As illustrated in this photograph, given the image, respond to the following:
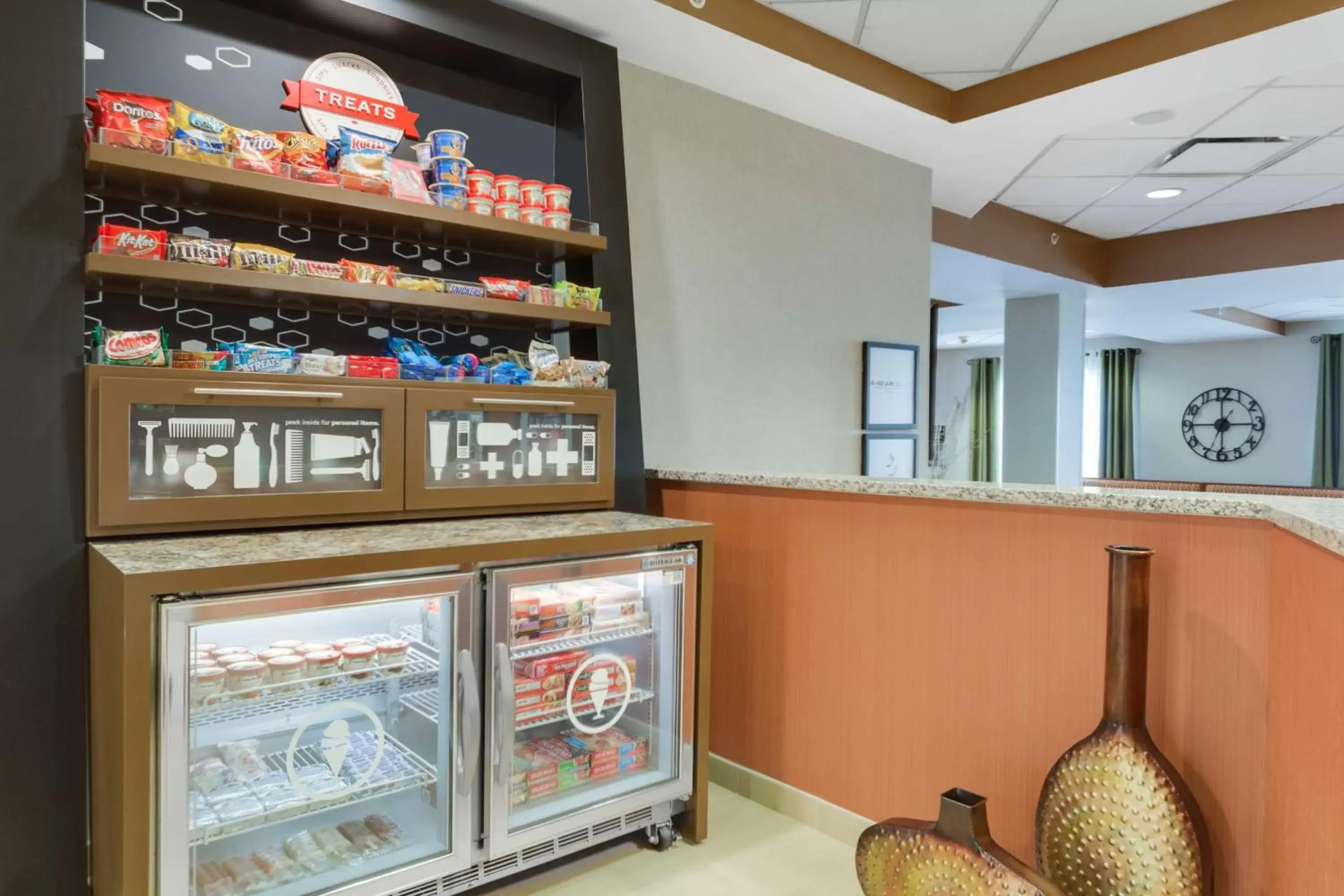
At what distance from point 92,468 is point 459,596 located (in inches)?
29.4

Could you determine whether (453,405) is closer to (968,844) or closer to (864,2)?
(968,844)

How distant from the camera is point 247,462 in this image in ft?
5.99

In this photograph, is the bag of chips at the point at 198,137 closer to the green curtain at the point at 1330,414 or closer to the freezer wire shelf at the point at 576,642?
the freezer wire shelf at the point at 576,642

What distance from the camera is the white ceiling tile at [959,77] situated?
127 inches

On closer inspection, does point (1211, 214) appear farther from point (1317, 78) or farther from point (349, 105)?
point (349, 105)

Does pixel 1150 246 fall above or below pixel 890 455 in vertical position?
above

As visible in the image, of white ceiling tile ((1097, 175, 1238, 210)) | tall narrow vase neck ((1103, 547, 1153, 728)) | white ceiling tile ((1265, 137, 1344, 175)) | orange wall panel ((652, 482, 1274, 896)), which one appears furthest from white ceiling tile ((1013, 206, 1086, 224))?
tall narrow vase neck ((1103, 547, 1153, 728))

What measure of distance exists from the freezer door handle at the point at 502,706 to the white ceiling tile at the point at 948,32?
227 centimetres

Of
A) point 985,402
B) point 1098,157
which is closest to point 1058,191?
point 1098,157

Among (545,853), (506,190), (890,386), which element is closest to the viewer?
(545,853)

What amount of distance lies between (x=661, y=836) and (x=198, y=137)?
192 cm

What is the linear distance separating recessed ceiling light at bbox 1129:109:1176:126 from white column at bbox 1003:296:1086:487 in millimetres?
2910

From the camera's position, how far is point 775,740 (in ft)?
8.02

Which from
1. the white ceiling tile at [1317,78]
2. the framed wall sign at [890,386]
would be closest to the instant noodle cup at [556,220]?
the framed wall sign at [890,386]
